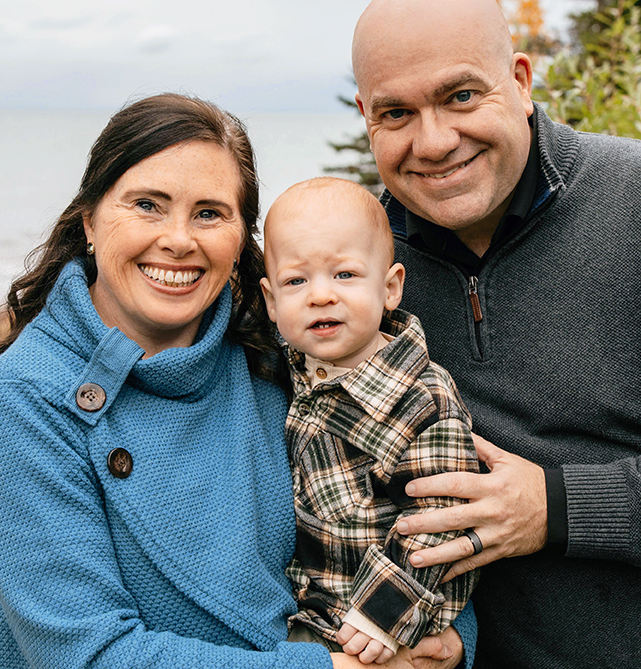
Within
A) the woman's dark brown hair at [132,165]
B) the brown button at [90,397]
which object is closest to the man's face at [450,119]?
the woman's dark brown hair at [132,165]

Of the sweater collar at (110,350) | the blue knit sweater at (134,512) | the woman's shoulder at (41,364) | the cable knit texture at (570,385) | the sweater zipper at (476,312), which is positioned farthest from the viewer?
the sweater zipper at (476,312)

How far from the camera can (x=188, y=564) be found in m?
1.92

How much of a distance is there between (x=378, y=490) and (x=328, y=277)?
669 millimetres

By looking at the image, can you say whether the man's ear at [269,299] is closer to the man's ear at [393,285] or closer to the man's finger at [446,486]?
the man's ear at [393,285]

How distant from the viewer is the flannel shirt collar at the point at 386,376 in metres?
2.05

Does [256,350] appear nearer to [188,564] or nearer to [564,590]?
[188,564]

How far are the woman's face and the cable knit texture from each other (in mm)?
887

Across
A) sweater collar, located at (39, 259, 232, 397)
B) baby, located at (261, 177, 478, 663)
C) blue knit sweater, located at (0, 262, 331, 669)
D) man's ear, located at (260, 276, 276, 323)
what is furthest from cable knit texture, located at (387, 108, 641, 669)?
sweater collar, located at (39, 259, 232, 397)

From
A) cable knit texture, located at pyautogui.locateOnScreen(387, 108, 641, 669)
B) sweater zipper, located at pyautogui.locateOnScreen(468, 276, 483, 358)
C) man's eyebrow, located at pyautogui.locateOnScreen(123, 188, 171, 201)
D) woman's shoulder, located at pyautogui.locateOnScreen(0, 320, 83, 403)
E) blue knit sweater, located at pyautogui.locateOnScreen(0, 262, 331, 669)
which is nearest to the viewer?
blue knit sweater, located at pyautogui.locateOnScreen(0, 262, 331, 669)

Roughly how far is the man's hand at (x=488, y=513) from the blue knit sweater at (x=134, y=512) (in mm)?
438

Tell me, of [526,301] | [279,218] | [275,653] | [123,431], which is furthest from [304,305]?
[275,653]

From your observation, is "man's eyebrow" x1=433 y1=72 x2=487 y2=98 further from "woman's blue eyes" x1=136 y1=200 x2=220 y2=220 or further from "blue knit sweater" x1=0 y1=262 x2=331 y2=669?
"blue knit sweater" x1=0 y1=262 x2=331 y2=669

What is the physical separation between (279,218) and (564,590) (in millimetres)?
1541

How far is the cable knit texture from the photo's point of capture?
221 cm
